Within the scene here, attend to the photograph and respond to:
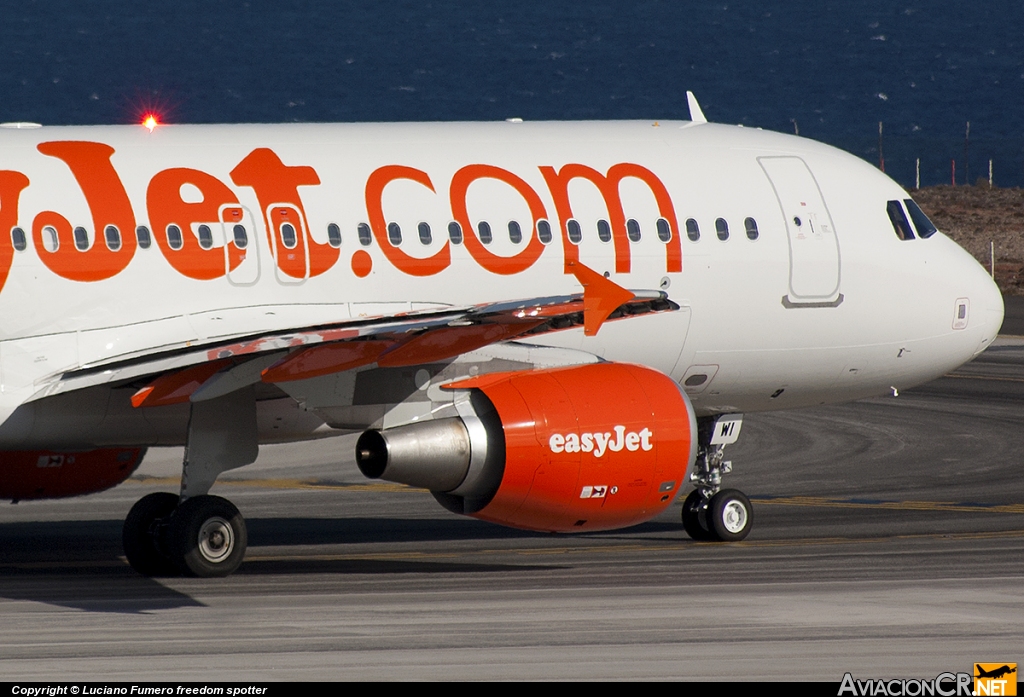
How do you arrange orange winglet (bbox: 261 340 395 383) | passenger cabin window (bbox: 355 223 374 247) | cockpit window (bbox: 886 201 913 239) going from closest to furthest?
orange winglet (bbox: 261 340 395 383)
passenger cabin window (bbox: 355 223 374 247)
cockpit window (bbox: 886 201 913 239)

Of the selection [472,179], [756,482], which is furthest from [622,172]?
[756,482]

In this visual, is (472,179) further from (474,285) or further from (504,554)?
(504,554)

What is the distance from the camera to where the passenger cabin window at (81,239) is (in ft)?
62.6

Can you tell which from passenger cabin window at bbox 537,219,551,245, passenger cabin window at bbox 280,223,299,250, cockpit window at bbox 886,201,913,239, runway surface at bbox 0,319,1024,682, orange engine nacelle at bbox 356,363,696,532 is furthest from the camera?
cockpit window at bbox 886,201,913,239

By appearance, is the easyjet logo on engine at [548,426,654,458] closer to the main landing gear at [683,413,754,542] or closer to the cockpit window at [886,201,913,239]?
the main landing gear at [683,413,754,542]

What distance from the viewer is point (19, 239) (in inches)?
744

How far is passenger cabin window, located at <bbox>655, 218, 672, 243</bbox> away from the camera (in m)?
21.4

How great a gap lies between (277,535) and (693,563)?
624 cm

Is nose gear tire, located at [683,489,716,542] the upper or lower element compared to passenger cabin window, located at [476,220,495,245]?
lower

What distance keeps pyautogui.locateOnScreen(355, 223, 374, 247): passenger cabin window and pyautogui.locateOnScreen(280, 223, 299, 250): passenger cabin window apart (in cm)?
74

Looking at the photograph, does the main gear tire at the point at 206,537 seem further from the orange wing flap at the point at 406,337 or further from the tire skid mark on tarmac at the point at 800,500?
the tire skid mark on tarmac at the point at 800,500

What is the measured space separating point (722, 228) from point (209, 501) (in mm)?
7303

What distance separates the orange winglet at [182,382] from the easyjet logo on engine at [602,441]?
361 centimetres

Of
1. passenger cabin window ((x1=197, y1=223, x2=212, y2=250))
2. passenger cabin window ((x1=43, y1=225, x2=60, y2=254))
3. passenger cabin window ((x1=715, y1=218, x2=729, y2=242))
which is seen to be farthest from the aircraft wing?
passenger cabin window ((x1=715, y1=218, x2=729, y2=242))
